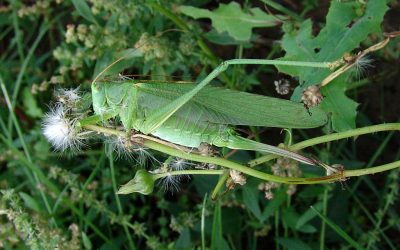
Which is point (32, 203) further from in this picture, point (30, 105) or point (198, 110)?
point (198, 110)

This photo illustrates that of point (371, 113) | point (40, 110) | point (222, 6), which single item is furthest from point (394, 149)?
point (40, 110)

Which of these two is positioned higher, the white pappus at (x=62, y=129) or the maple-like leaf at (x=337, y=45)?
the maple-like leaf at (x=337, y=45)

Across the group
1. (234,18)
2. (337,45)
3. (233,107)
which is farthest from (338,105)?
(234,18)

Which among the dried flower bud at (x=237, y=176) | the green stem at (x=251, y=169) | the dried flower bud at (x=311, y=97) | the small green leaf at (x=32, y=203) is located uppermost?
the dried flower bud at (x=311, y=97)

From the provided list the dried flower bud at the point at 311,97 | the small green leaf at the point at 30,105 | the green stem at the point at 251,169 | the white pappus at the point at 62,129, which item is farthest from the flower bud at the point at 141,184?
the small green leaf at the point at 30,105

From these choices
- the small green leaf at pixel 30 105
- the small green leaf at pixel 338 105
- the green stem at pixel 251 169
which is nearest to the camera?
the green stem at pixel 251 169

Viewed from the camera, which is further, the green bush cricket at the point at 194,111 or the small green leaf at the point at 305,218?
the small green leaf at the point at 305,218

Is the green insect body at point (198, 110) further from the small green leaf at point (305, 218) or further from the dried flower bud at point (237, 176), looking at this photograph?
the small green leaf at point (305, 218)

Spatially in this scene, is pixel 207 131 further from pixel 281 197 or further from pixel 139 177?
pixel 281 197
